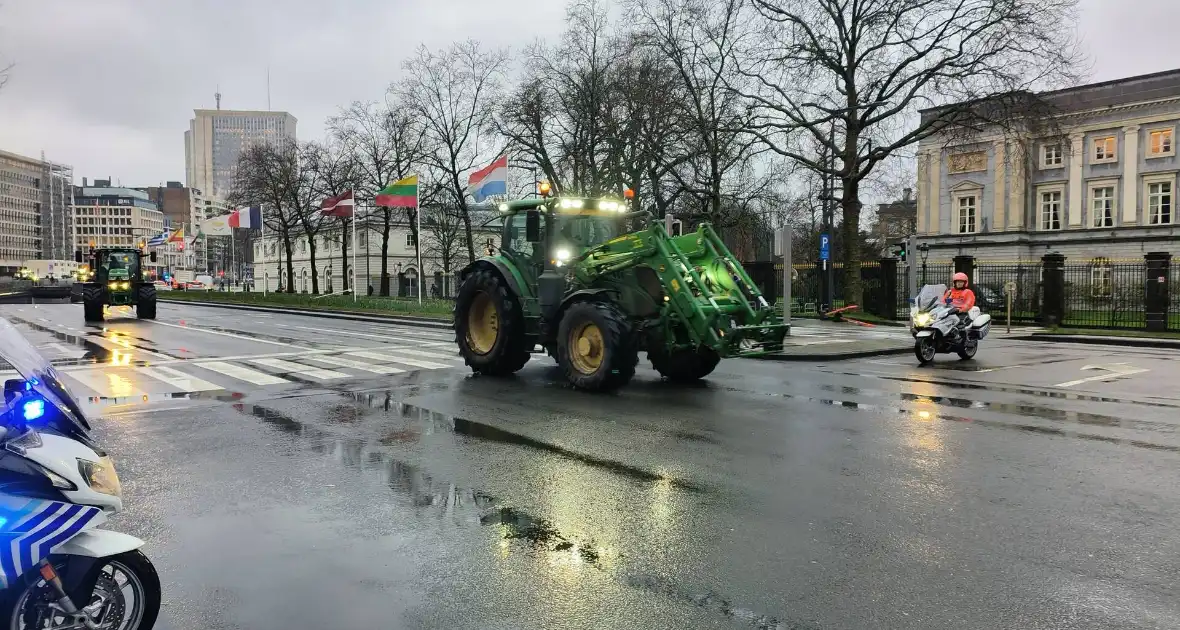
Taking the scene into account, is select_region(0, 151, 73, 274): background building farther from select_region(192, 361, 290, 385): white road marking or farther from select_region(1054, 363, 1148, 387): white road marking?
select_region(1054, 363, 1148, 387): white road marking

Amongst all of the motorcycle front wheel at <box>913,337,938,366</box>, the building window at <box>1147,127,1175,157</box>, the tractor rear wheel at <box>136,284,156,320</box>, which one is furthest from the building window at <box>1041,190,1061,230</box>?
the tractor rear wheel at <box>136,284,156,320</box>

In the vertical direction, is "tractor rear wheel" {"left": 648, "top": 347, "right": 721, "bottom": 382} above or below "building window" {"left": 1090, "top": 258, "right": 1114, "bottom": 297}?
below

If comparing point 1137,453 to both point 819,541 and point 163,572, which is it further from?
point 163,572

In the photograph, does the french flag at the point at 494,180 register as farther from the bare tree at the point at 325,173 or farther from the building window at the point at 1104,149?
the building window at the point at 1104,149

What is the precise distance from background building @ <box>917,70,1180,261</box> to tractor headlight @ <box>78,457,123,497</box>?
176 feet

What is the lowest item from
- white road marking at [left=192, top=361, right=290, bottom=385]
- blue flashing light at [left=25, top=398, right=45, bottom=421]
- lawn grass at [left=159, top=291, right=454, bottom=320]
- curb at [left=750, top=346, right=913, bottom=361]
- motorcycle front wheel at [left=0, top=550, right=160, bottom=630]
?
curb at [left=750, top=346, right=913, bottom=361]

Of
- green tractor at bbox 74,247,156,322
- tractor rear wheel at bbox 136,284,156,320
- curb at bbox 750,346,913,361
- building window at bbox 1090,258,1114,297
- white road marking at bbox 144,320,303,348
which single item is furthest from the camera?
green tractor at bbox 74,247,156,322

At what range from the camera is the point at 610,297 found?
10844 millimetres

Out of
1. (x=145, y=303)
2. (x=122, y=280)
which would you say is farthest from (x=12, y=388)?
(x=122, y=280)

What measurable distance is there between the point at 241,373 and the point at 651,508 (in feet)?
32.2

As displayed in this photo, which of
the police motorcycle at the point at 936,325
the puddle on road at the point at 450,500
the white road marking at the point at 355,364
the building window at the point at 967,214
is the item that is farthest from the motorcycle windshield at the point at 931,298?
the building window at the point at 967,214

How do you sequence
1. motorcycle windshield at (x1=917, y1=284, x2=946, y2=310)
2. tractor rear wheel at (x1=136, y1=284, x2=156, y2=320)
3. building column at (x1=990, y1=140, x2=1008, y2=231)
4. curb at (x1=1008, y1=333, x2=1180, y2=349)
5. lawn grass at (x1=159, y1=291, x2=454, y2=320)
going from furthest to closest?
building column at (x1=990, y1=140, x2=1008, y2=231) → lawn grass at (x1=159, y1=291, x2=454, y2=320) → tractor rear wheel at (x1=136, y1=284, x2=156, y2=320) → curb at (x1=1008, y1=333, x2=1180, y2=349) → motorcycle windshield at (x1=917, y1=284, x2=946, y2=310)

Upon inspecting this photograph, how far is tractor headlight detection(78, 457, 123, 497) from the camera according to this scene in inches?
124

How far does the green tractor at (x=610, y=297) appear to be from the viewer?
10.4 metres
